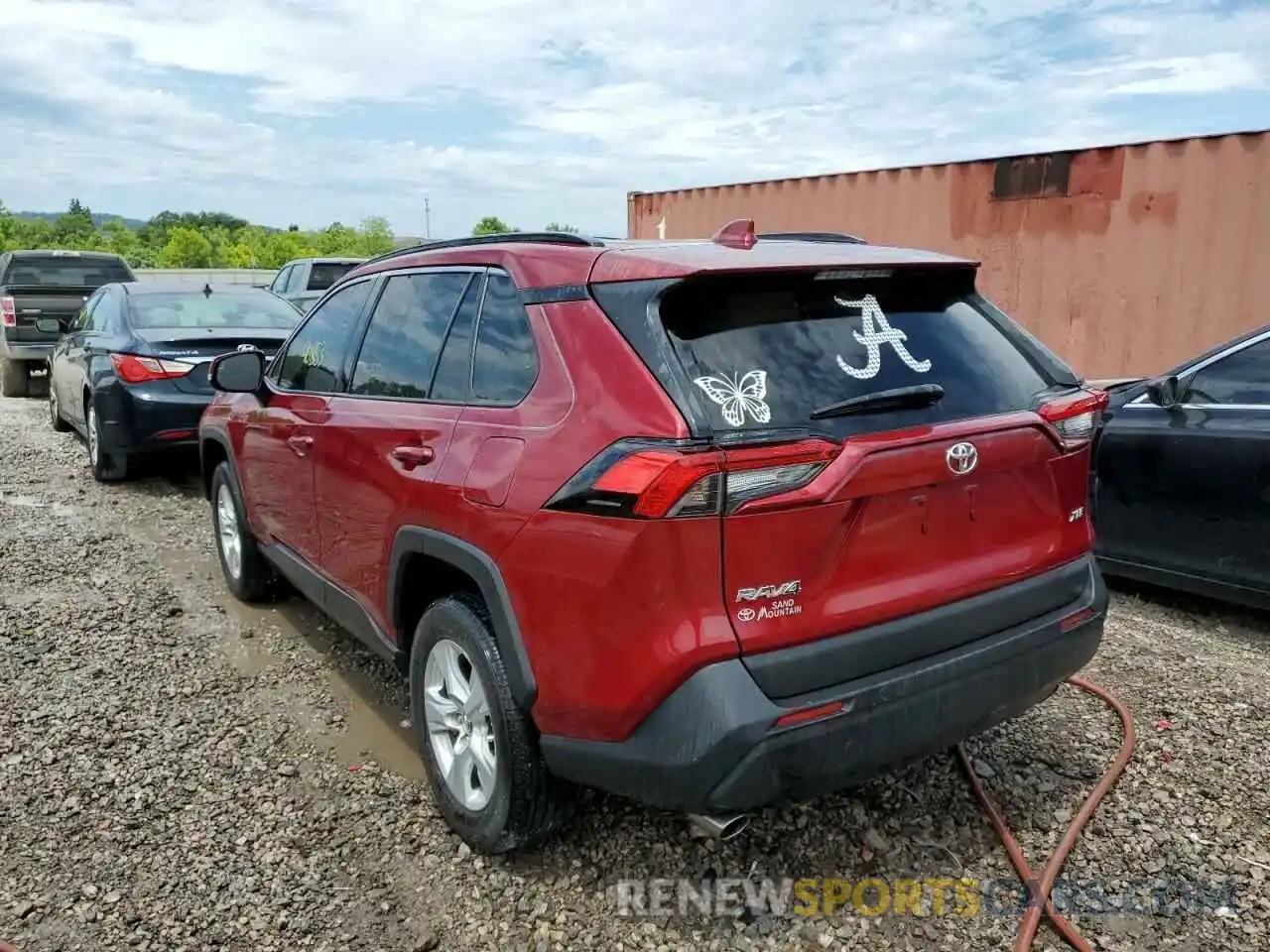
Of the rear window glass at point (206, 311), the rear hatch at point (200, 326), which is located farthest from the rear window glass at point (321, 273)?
the rear window glass at point (206, 311)

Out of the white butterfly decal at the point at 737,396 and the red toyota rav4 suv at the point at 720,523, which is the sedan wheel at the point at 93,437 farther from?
the white butterfly decal at the point at 737,396

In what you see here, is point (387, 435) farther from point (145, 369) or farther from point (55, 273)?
point (55, 273)

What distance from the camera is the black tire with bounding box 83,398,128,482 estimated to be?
289 inches

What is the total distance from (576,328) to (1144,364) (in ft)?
25.2

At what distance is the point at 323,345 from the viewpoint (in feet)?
12.8

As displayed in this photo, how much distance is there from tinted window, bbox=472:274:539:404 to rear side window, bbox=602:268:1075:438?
0.45 m

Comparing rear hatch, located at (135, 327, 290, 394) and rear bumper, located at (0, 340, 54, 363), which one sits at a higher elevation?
rear hatch, located at (135, 327, 290, 394)

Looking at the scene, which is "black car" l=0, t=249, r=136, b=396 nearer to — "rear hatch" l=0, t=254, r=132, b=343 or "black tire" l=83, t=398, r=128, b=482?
"rear hatch" l=0, t=254, r=132, b=343

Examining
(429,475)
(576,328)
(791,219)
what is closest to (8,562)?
(429,475)

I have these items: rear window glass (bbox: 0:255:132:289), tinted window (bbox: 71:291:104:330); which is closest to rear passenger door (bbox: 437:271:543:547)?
tinted window (bbox: 71:291:104:330)

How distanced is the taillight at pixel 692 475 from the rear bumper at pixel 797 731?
364mm

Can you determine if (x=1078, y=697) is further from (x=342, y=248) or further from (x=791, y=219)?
(x=342, y=248)

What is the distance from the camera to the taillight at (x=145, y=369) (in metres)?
7.11

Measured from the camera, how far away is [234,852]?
2867 mm
